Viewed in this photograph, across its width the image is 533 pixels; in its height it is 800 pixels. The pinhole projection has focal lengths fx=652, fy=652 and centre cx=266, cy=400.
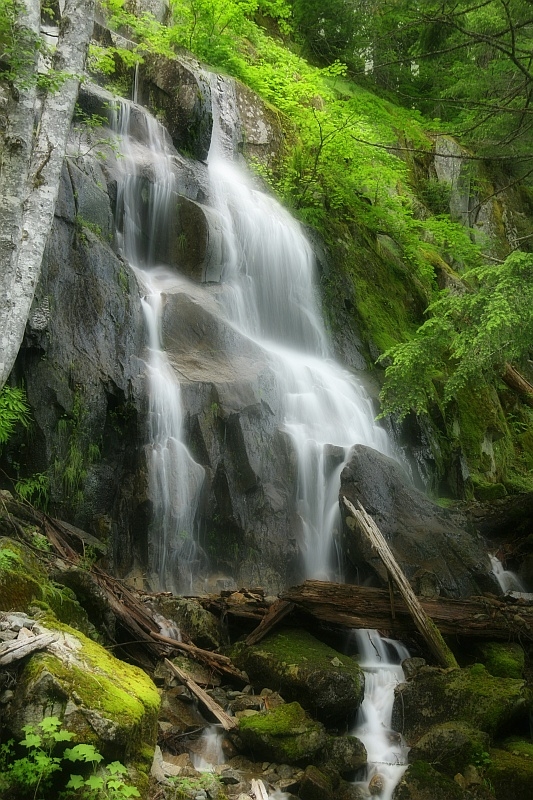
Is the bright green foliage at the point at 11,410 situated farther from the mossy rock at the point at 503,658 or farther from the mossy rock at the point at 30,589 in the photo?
the mossy rock at the point at 503,658

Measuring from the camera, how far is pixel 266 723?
503 cm

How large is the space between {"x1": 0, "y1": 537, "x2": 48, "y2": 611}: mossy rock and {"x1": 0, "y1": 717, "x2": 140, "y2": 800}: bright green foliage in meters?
1.17

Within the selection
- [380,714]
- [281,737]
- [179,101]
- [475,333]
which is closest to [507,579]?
[475,333]

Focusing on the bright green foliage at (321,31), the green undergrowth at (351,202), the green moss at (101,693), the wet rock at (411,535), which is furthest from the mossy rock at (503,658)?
the bright green foliage at (321,31)

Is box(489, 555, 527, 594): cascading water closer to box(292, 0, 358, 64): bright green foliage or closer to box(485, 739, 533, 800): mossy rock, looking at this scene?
box(485, 739, 533, 800): mossy rock

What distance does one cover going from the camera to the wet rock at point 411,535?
8.55 m

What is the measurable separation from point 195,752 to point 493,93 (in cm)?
751

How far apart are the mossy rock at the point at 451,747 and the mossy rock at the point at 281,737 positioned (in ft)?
2.71

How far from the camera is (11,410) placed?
659 cm

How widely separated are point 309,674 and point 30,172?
17.2 ft

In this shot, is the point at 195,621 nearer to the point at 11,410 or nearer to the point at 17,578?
the point at 17,578

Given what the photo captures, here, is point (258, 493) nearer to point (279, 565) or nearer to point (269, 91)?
point (279, 565)

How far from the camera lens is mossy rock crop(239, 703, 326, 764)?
192 inches

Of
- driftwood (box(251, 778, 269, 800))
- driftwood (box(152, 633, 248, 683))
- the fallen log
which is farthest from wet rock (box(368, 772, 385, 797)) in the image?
the fallen log
